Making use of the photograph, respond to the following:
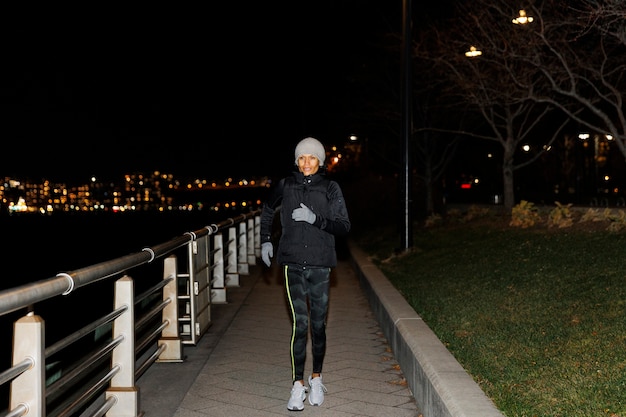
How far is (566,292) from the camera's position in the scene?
8.02m

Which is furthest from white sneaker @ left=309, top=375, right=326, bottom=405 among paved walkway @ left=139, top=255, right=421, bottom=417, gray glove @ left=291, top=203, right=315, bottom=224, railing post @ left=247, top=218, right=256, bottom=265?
railing post @ left=247, top=218, right=256, bottom=265

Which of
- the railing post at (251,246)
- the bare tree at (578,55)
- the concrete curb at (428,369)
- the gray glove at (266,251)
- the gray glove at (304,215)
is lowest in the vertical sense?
the concrete curb at (428,369)

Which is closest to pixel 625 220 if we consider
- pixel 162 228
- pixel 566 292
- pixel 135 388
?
pixel 566 292

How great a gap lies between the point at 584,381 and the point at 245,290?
7915 mm

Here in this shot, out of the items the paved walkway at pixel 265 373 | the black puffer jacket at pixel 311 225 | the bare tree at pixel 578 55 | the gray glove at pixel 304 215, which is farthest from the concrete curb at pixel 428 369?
Answer: the bare tree at pixel 578 55

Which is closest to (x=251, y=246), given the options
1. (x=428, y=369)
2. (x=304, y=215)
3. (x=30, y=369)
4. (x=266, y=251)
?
(x=266, y=251)

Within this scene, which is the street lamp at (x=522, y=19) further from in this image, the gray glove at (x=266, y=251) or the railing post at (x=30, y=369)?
the railing post at (x=30, y=369)

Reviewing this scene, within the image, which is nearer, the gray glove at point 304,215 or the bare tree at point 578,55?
the gray glove at point 304,215

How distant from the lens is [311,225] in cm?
554

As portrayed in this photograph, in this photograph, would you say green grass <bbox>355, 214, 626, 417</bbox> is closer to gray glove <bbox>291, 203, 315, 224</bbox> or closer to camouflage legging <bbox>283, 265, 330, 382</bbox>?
camouflage legging <bbox>283, 265, 330, 382</bbox>

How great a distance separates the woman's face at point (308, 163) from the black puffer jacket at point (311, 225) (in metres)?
0.05

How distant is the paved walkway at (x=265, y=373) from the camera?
5.68 metres

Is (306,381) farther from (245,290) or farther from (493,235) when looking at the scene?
(493,235)

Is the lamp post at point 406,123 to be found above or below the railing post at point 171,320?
above
